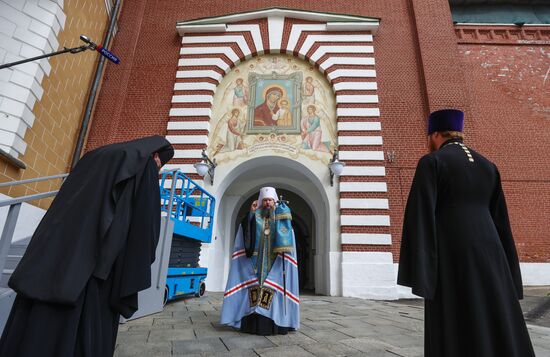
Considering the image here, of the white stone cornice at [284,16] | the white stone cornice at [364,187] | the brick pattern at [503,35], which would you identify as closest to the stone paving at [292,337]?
the white stone cornice at [364,187]

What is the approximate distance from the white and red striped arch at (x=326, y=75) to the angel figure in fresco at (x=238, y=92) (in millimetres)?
445

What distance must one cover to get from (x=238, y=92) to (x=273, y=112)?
135cm

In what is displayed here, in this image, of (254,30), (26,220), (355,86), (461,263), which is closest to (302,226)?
(355,86)

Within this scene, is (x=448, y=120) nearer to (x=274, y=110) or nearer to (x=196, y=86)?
(x=274, y=110)

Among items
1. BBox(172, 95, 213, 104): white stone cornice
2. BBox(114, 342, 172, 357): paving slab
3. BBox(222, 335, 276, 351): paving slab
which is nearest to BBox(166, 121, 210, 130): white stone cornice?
BBox(172, 95, 213, 104): white stone cornice

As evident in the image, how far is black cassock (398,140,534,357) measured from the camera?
1.65 meters

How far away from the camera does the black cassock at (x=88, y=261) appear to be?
1.58 meters

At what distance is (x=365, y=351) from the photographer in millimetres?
2785

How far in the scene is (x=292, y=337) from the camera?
11.1 ft

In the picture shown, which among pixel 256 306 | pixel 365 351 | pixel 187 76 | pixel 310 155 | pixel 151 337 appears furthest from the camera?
pixel 187 76

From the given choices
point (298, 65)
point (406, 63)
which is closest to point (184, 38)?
point (298, 65)

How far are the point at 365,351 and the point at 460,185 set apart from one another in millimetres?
1806

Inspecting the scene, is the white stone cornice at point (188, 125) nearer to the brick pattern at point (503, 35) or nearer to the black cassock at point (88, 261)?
the black cassock at point (88, 261)

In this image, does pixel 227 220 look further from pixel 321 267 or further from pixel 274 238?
pixel 274 238
